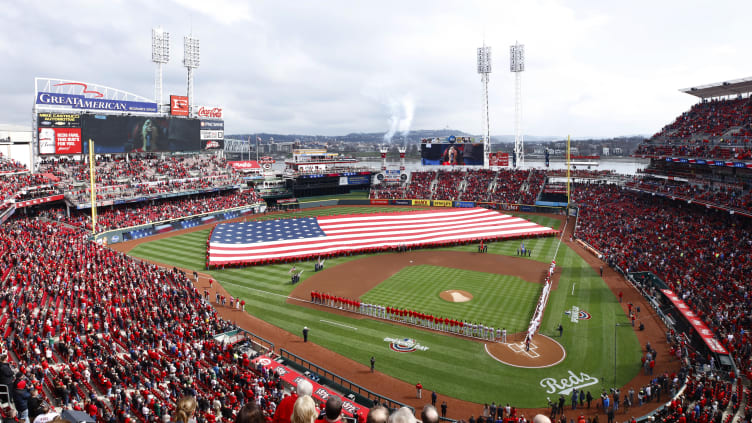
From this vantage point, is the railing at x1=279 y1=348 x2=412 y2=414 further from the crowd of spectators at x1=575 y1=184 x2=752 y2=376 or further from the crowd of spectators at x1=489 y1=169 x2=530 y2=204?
the crowd of spectators at x1=489 y1=169 x2=530 y2=204

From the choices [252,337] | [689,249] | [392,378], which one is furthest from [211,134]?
[689,249]

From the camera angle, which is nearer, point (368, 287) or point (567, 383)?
point (567, 383)

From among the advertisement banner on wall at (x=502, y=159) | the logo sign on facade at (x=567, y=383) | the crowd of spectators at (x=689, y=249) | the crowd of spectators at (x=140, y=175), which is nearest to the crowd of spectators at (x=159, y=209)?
the crowd of spectators at (x=140, y=175)

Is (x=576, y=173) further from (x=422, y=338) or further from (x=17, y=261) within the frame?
(x=17, y=261)

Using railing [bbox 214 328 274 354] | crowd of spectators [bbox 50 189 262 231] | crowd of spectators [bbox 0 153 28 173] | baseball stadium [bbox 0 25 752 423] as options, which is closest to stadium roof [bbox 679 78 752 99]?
baseball stadium [bbox 0 25 752 423]

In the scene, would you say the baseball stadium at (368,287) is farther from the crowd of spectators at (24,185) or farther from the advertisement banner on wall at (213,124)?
the advertisement banner on wall at (213,124)

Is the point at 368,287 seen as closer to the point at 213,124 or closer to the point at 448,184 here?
the point at 448,184
